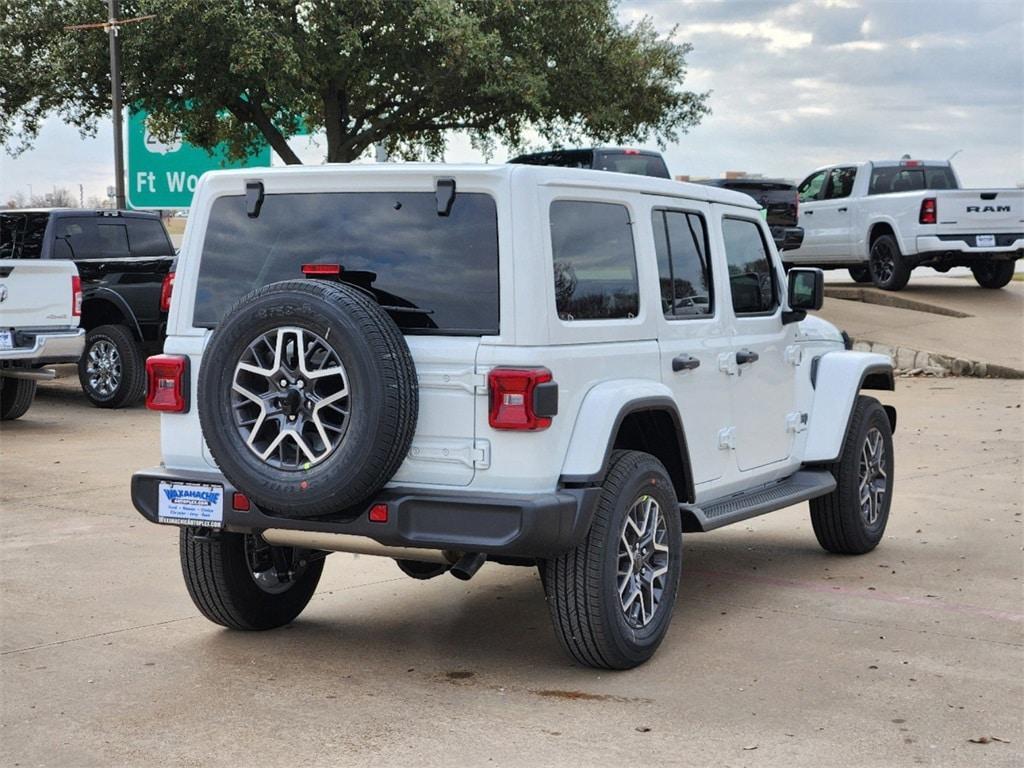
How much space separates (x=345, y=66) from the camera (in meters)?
26.6

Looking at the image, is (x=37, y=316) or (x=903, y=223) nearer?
(x=37, y=316)

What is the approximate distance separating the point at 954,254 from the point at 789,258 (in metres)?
3.50

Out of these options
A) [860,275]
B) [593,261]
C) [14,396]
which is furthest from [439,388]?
[860,275]

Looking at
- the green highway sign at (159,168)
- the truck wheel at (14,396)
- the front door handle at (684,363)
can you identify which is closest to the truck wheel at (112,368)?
the truck wheel at (14,396)

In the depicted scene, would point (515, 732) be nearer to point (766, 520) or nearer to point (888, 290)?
point (766, 520)

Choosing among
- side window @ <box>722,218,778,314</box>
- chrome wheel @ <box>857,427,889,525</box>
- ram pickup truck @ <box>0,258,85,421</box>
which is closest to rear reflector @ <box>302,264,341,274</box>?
side window @ <box>722,218,778,314</box>

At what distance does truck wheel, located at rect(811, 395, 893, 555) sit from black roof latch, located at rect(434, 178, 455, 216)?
3.16 m

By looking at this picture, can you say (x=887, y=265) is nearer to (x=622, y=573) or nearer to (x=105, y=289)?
(x=105, y=289)

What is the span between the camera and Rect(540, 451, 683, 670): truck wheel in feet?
18.1

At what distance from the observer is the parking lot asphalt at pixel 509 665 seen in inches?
192

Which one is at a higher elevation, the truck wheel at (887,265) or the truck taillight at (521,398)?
the truck wheel at (887,265)

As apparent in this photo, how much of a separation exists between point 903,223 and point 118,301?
11.3m

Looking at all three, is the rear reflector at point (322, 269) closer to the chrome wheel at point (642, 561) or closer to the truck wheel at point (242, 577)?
the truck wheel at point (242, 577)

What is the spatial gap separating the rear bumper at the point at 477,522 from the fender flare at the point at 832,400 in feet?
8.47
